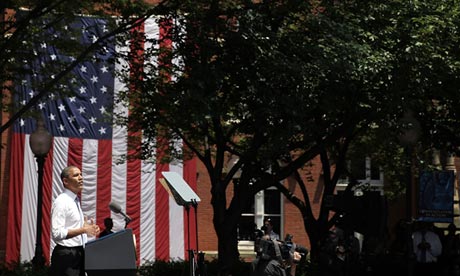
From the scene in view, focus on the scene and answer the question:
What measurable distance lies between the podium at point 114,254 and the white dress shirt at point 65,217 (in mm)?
357

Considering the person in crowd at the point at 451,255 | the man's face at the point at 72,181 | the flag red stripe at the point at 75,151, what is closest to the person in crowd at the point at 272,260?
the man's face at the point at 72,181

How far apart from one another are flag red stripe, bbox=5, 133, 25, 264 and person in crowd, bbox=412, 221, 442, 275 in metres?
15.0

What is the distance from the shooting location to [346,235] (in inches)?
667

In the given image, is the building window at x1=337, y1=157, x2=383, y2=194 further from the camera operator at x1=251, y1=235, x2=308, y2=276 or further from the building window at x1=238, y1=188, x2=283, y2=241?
the camera operator at x1=251, y1=235, x2=308, y2=276

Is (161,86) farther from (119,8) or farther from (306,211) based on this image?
(306,211)

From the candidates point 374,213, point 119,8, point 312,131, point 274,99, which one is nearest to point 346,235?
point 374,213

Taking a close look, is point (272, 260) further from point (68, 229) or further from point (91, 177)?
point (91, 177)

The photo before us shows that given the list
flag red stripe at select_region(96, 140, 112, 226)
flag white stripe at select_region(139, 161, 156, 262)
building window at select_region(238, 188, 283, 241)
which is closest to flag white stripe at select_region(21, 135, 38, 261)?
flag red stripe at select_region(96, 140, 112, 226)

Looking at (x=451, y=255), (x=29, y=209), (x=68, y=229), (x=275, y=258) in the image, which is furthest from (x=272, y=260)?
(x=29, y=209)

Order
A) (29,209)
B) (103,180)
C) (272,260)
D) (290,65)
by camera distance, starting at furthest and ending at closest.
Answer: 1. (103,180)
2. (29,209)
3. (290,65)
4. (272,260)

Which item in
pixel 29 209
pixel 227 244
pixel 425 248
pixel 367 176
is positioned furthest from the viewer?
pixel 367 176

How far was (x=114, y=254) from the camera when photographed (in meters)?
8.02

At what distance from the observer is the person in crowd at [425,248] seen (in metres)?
18.8

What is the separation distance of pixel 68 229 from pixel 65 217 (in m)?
0.13
